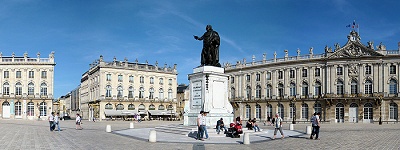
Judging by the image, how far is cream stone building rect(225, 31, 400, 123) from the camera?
201 feet

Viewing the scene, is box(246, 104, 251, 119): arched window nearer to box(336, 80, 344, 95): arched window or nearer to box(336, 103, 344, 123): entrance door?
box(336, 103, 344, 123): entrance door

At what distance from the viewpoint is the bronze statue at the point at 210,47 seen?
947 inches

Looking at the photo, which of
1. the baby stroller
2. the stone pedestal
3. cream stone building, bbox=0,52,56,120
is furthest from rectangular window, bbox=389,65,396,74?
cream stone building, bbox=0,52,56,120

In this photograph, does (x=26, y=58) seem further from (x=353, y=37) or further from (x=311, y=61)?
(x=353, y=37)

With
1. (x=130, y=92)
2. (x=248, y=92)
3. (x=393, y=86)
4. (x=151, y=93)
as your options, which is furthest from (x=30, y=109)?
(x=393, y=86)

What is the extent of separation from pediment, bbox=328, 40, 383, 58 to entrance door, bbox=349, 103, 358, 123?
8.16m

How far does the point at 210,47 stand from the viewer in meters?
24.2

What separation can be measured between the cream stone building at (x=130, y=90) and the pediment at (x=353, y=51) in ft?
110

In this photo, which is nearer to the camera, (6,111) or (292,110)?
(292,110)

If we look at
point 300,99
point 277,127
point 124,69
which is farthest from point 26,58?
point 277,127

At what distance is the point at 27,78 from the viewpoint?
237ft

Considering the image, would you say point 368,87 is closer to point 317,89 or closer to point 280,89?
point 317,89

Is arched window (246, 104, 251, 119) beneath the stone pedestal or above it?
beneath

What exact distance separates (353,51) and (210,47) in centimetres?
4687
